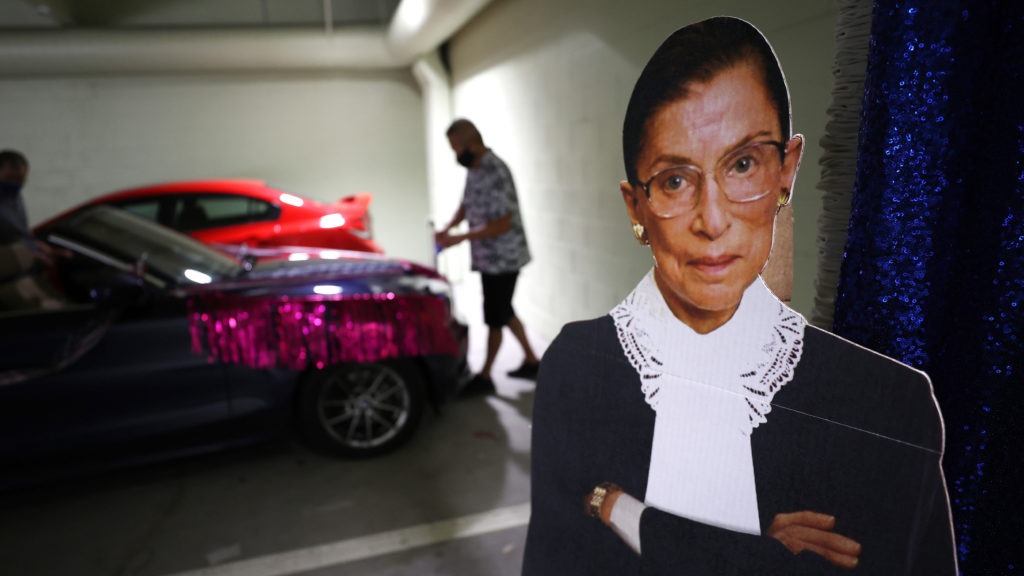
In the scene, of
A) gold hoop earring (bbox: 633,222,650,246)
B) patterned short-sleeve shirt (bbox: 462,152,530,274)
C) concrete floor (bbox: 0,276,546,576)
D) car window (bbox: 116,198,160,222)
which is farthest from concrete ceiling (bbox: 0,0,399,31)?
gold hoop earring (bbox: 633,222,650,246)

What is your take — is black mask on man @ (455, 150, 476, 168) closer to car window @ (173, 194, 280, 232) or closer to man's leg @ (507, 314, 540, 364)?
man's leg @ (507, 314, 540, 364)

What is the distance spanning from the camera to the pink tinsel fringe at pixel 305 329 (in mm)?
→ 2602

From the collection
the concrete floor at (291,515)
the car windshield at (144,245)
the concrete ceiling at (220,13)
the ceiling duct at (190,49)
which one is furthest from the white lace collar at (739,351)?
the concrete ceiling at (220,13)

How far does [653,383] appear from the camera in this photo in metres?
1.15

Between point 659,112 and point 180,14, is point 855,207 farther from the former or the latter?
point 180,14

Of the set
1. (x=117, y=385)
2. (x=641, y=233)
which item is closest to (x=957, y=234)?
(x=641, y=233)

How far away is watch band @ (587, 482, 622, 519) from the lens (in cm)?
124

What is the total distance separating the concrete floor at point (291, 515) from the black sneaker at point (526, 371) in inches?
23.5

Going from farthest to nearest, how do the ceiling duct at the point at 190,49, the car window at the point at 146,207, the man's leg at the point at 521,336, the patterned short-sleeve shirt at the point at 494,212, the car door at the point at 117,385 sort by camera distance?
the ceiling duct at the point at 190,49
the car window at the point at 146,207
the man's leg at the point at 521,336
the patterned short-sleeve shirt at the point at 494,212
the car door at the point at 117,385

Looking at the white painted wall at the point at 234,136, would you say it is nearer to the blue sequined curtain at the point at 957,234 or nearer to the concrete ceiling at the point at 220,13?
the concrete ceiling at the point at 220,13

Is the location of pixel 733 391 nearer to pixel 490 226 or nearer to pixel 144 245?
pixel 490 226

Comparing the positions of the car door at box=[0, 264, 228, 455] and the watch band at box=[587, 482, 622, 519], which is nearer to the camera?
the watch band at box=[587, 482, 622, 519]

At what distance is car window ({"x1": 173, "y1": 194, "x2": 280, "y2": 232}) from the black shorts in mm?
2806

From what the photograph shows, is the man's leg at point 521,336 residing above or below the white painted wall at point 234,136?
below
